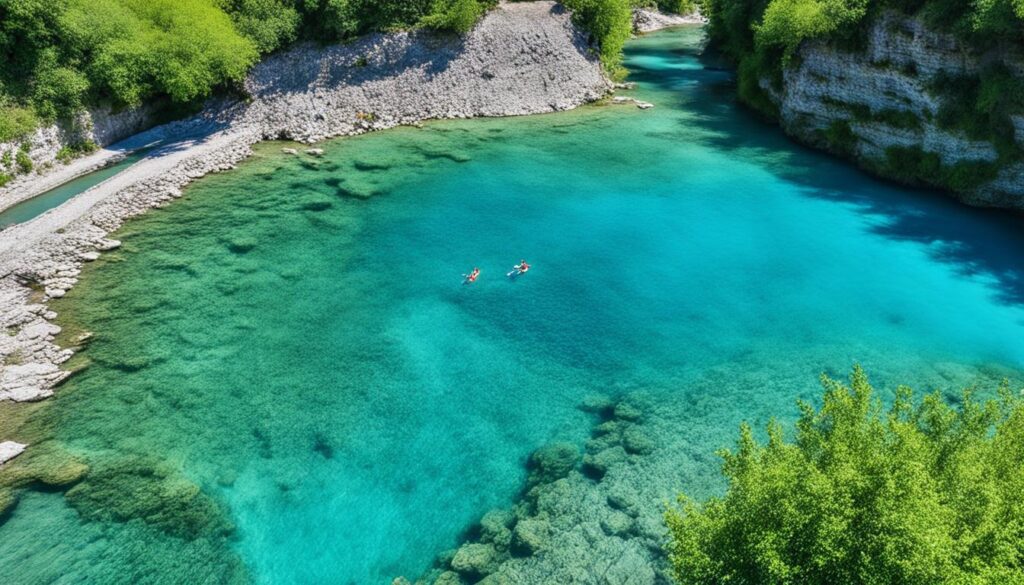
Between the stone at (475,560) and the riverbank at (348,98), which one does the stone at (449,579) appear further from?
the riverbank at (348,98)

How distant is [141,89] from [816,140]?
2056 inches

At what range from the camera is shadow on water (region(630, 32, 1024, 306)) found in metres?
32.9

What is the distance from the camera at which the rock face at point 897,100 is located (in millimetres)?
35938

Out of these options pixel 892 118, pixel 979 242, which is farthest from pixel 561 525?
pixel 892 118

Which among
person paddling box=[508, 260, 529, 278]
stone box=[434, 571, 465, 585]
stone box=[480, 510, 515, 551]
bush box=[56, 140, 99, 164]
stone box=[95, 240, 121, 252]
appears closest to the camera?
stone box=[434, 571, 465, 585]

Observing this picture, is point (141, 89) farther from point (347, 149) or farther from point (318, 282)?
point (318, 282)

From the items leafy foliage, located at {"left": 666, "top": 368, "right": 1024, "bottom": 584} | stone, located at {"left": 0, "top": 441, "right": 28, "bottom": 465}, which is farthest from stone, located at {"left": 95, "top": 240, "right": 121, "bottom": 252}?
leafy foliage, located at {"left": 666, "top": 368, "right": 1024, "bottom": 584}

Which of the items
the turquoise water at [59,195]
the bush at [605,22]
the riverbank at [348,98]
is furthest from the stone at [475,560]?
the bush at [605,22]

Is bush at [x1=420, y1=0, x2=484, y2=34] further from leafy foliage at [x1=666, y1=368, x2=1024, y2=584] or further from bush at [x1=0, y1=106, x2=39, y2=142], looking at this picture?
leafy foliage at [x1=666, y1=368, x2=1024, y2=584]

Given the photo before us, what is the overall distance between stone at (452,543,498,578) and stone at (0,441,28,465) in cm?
1748

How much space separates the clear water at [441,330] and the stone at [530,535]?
172 cm

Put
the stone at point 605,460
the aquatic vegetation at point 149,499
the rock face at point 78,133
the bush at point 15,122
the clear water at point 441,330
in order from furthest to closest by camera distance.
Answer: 1. the rock face at point 78,133
2. the bush at point 15,122
3. the stone at point 605,460
4. the clear water at point 441,330
5. the aquatic vegetation at point 149,499

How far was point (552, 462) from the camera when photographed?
22.2 meters

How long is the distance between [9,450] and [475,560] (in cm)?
1847
